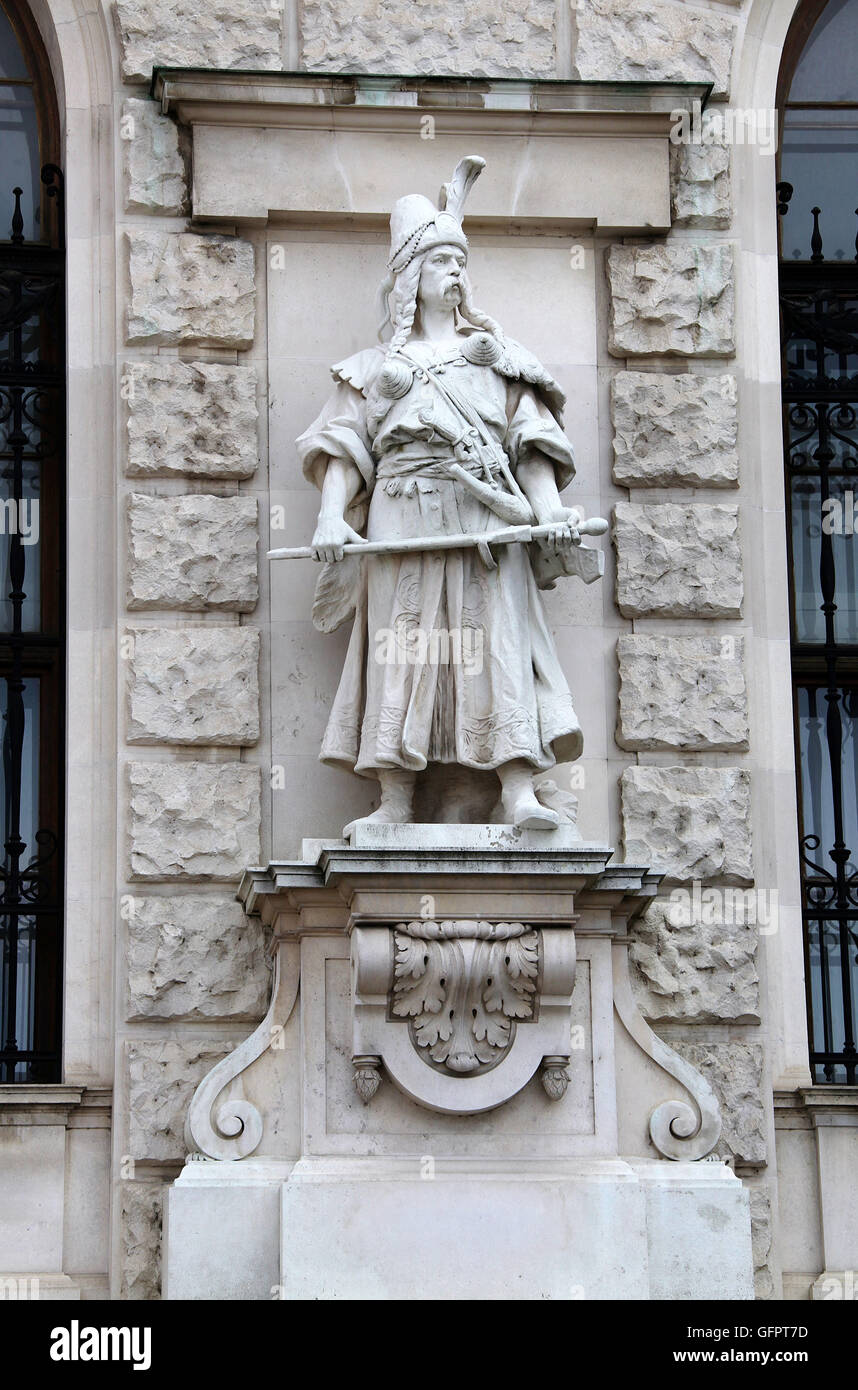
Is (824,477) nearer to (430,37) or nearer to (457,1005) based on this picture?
(430,37)

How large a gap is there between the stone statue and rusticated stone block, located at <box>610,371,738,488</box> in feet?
1.75

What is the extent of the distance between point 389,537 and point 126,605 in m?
1.19

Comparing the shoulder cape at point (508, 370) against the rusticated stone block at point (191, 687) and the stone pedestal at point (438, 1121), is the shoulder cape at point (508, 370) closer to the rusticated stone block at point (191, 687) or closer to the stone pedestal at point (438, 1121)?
the rusticated stone block at point (191, 687)

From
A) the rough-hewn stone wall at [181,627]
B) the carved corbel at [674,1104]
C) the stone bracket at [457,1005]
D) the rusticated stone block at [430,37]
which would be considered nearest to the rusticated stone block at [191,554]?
the rough-hewn stone wall at [181,627]

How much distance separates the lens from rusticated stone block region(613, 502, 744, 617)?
11180mm

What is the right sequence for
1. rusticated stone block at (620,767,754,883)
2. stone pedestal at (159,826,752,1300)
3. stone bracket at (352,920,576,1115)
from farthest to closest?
rusticated stone block at (620,767,754,883) < stone bracket at (352,920,576,1115) < stone pedestal at (159,826,752,1300)

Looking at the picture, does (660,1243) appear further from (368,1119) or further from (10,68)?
(10,68)

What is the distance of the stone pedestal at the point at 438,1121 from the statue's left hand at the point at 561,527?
43.6 inches

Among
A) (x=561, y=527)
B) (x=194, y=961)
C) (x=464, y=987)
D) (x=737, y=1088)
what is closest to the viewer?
(x=464, y=987)

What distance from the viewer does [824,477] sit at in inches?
464

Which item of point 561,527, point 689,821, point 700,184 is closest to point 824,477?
point 700,184

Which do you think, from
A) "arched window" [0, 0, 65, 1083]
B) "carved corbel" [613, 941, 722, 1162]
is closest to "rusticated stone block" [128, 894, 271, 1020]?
"arched window" [0, 0, 65, 1083]

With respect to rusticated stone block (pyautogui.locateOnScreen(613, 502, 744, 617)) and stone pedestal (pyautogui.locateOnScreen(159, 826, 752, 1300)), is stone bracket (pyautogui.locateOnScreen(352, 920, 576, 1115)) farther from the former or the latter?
rusticated stone block (pyautogui.locateOnScreen(613, 502, 744, 617))

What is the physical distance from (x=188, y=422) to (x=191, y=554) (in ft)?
1.80
